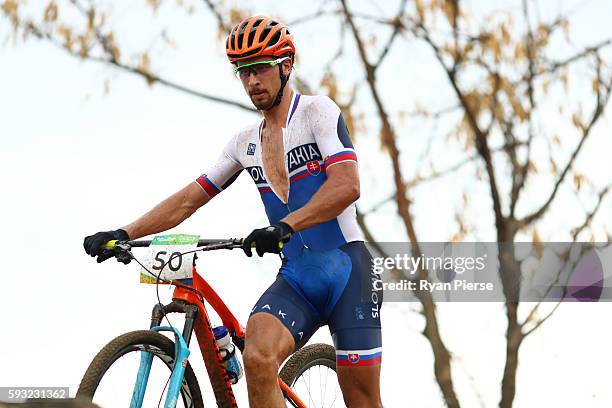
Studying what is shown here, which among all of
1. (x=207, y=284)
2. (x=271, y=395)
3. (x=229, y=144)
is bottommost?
(x=271, y=395)

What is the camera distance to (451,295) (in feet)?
35.1

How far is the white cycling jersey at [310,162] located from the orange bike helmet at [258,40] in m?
0.34

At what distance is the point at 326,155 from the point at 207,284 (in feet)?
3.39

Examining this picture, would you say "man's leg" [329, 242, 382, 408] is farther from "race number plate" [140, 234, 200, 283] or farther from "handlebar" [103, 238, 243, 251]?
"race number plate" [140, 234, 200, 283]

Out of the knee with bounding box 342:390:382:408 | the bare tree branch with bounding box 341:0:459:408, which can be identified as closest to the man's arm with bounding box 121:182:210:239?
the knee with bounding box 342:390:382:408

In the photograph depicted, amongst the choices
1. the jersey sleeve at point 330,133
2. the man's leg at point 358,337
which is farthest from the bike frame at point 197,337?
the jersey sleeve at point 330,133

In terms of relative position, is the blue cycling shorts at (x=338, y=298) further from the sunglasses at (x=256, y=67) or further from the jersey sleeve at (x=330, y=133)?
the sunglasses at (x=256, y=67)

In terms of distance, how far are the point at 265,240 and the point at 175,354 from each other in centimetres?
101

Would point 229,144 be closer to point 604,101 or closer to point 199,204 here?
point 199,204

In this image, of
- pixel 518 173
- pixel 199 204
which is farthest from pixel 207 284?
pixel 518 173

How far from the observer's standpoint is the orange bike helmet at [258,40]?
5.98 metres

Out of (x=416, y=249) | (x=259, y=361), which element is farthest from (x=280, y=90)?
(x=416, y=249)

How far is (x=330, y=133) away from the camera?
19.5 feet

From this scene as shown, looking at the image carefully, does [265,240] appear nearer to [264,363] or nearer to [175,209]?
[264,363]
